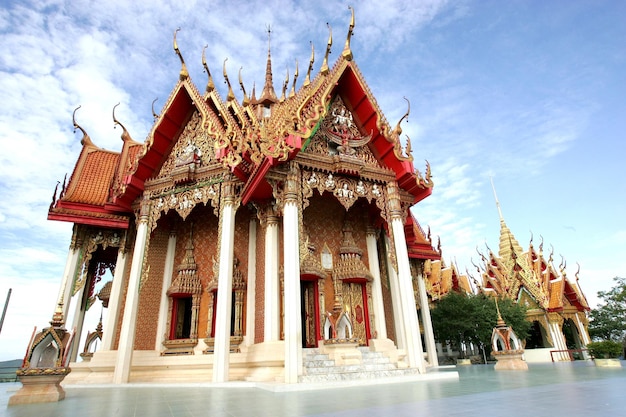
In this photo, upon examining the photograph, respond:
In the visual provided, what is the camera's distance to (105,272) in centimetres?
1203

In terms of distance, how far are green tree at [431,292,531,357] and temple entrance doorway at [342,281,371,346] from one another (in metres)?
8.46

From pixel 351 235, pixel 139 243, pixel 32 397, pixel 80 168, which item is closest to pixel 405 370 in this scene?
pixel 351 235

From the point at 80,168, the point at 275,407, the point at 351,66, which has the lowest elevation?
the point at 275,407

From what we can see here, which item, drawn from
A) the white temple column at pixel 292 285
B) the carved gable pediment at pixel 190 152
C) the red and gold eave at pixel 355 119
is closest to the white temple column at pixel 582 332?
the red and gold eave at pixel 355 119

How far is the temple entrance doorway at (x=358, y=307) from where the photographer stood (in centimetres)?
898

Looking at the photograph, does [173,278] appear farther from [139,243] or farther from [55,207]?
[55,207]

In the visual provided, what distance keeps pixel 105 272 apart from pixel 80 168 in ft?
11.4

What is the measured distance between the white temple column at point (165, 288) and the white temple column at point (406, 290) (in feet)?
19.7

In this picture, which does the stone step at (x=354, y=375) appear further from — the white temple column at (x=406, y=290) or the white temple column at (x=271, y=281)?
the white temple column at (x=271, y=281)

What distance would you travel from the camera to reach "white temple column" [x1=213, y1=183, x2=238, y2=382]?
7008 millimetres

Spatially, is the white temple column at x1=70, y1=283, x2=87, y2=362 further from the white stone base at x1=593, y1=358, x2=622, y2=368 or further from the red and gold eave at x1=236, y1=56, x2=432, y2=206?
the white stone base at x1=593, y1=358, x2=622, y2=368

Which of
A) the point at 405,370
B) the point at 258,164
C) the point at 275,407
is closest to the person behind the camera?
the point at 275,407

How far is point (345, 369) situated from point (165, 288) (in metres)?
5.52

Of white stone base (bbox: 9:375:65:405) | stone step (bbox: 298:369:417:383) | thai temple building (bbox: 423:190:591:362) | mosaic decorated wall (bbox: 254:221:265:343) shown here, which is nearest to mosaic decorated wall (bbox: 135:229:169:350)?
mosaic decorated wall (bbox: 254:221:265:343)
